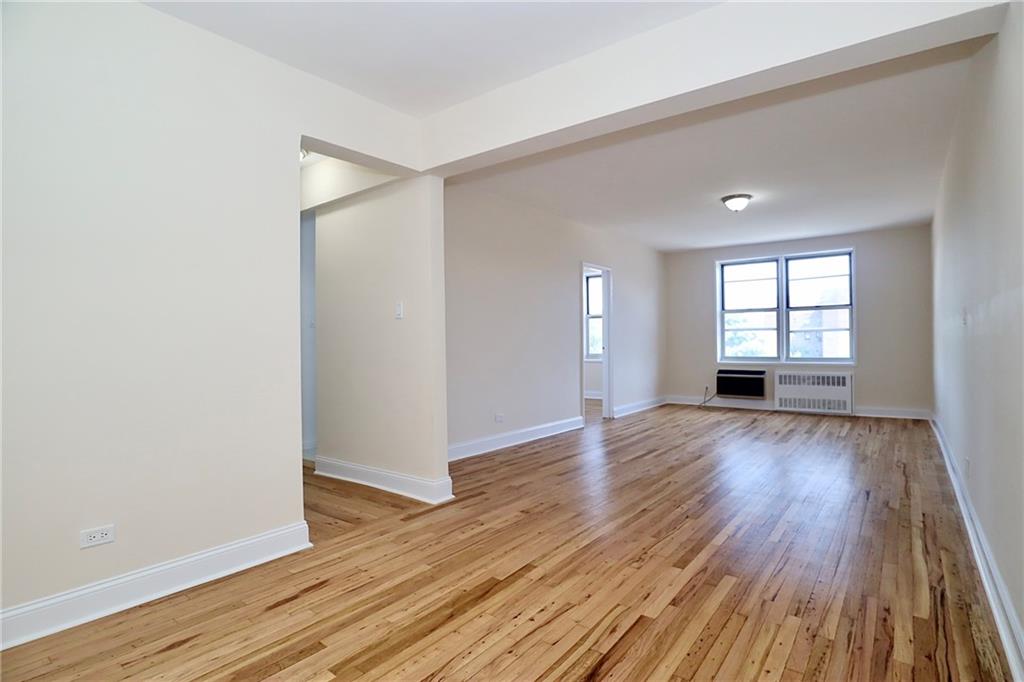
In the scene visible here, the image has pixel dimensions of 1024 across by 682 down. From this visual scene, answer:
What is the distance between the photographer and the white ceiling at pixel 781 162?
A: 3.14 m

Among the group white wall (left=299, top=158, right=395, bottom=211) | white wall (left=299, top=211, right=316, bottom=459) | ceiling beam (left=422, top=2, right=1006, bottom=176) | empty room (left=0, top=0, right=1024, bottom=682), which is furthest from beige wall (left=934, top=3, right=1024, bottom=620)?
white wall (left=299, top=211, right=316, bottom=459)

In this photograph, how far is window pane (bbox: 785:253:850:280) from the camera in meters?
7.57

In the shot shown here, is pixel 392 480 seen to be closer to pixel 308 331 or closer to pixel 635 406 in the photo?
pixel 308 331

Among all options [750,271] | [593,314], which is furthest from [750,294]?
[593,314]

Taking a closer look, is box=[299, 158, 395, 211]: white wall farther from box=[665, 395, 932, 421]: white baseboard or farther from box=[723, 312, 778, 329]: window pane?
box=[665, 395, 932, 421]: white baseboard

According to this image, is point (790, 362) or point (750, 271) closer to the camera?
point (790, 362)

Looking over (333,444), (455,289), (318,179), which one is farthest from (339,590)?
(318,179)

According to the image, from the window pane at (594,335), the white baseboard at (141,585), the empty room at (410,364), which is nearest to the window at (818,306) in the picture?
the empty room at (410,364)

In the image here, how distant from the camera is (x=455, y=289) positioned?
4.90 m

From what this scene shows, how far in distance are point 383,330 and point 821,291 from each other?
6842 mm

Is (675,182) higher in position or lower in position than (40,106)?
higher

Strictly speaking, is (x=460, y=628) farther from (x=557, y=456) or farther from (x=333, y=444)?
(x=557, y=456)

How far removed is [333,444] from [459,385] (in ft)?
4.06

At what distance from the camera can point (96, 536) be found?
2.15 meters
